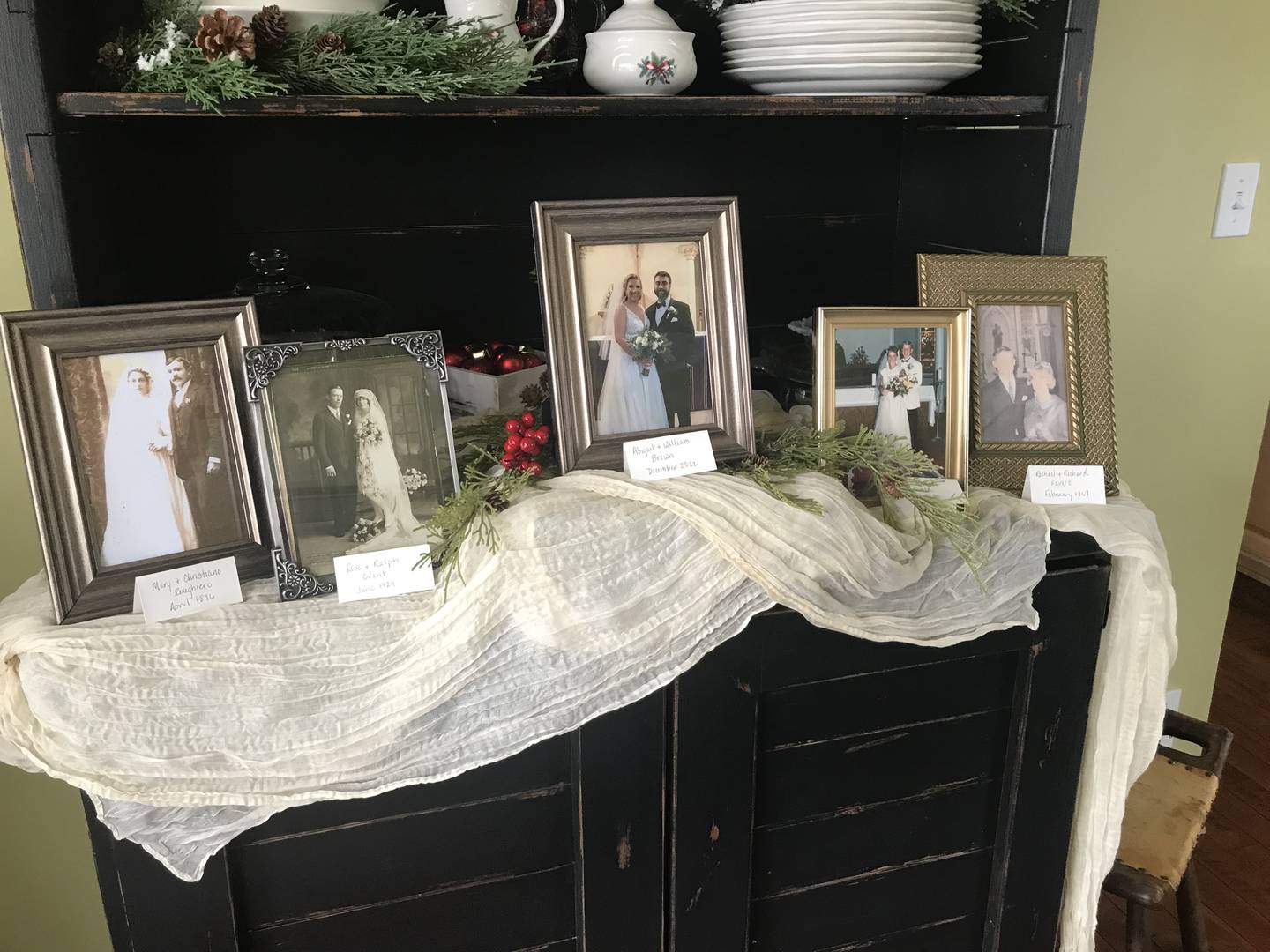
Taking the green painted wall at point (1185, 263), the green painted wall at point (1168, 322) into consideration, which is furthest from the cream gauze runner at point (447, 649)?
the green painted wall at point (1185, 263)

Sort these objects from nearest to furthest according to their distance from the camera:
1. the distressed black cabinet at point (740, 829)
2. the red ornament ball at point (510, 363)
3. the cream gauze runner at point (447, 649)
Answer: the cream gauze runner at point (447, 649) → the distressed black cabinet at point (740, 829) → the red ornament ball at point (510, 363)

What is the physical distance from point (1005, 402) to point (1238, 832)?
128 cm

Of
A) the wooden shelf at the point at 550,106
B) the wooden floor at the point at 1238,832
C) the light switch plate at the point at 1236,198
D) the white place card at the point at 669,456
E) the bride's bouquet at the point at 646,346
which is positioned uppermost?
the wooden shelf at the point at 550,106

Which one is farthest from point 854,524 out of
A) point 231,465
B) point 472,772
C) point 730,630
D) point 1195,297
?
point 1195,297

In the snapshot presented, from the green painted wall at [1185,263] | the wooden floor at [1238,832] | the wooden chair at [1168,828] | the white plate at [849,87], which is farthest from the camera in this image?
the wooden floor at [1238,832]

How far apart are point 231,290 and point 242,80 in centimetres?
38

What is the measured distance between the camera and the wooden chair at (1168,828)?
131 cm

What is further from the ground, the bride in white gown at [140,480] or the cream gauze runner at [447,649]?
the bride in white gown at [140,480]

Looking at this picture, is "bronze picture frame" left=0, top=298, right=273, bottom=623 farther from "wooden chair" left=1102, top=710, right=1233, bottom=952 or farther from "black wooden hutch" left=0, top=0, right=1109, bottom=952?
"wooden chair" left=1102, top=710, right=1233, bottom=952

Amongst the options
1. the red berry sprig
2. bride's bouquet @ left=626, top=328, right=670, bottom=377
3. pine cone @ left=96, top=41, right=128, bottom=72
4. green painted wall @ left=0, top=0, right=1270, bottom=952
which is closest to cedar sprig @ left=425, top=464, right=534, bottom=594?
the red berry sprig

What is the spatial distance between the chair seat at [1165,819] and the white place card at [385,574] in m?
1.00

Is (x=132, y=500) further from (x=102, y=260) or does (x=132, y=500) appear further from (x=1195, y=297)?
(x=1195, y=297)

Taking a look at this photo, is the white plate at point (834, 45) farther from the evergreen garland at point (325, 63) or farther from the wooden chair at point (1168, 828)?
the wooden chair at point (1168, 828)

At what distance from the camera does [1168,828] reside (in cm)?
137
